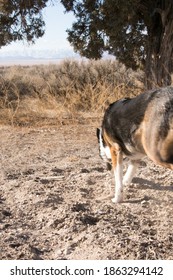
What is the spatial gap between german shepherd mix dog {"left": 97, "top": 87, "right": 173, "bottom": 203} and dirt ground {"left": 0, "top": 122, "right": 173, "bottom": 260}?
0.41 metres

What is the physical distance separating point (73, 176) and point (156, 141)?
7.31 feet

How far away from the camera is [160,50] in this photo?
16.1 meters

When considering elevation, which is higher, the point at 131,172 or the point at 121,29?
the point at 121,29

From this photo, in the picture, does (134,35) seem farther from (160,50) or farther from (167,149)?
(167,149)

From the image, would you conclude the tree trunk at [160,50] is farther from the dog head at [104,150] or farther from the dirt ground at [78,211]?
the dog head at [104,150]

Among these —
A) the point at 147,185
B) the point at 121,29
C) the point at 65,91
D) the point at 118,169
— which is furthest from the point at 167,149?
the point at 65,91

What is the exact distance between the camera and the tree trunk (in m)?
15.6

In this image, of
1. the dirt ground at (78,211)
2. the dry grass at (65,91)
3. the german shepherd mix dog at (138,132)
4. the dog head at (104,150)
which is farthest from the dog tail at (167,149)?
the dry grass at (65,91)

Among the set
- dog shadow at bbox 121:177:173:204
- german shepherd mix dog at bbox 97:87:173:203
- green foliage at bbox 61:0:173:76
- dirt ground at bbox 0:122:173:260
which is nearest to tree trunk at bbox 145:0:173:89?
green foliage at bbox 61:0:173:76

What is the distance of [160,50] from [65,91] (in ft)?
15.5

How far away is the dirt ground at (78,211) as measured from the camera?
5.04 metres

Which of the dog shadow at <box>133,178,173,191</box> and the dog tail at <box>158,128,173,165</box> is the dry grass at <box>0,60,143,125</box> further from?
the dog tail at <box>158,128,173,165</box>

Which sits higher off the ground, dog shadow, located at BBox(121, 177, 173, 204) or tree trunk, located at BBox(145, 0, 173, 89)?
tree trunk, located at BBox(145, 0, 173, 89)

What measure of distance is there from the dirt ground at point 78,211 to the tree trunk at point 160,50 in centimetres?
738
